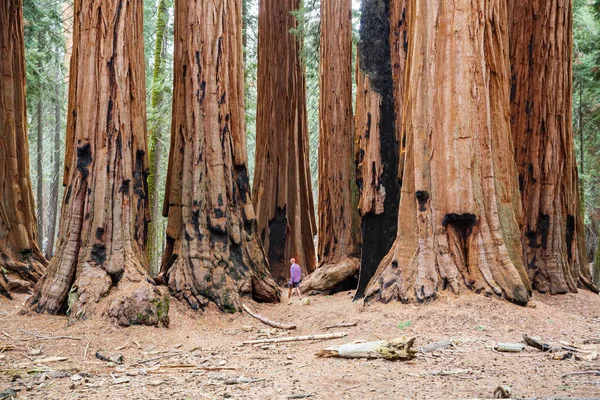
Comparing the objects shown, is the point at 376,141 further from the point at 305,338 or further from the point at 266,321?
the point at 305,338

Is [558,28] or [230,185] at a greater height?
[558,28]

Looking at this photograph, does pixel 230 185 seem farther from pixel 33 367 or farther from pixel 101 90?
pixel 33 367

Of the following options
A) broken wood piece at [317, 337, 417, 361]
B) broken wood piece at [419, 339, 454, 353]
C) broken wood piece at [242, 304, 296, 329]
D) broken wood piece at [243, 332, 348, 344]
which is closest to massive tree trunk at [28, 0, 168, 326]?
broken wood piece at [243, 332, 348, 344]

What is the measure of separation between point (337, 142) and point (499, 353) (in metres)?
7.19

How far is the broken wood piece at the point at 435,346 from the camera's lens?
4957 mm

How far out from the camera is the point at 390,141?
346 inches

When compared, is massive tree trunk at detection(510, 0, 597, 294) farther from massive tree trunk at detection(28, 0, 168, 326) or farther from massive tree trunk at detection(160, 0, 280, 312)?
massive tree trunk at detection(28, 0, 168, 326)

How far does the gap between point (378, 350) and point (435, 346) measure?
0.58m

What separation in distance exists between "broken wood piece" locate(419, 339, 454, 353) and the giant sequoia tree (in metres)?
3.42

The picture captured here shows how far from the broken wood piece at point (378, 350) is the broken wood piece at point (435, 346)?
0.23 meters

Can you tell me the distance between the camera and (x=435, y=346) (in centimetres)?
504

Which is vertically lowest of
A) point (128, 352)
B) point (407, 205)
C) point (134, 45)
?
point (128, 352)

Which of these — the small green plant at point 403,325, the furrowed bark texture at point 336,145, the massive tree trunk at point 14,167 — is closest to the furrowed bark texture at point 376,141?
the furrowed bark texture at point 336,145

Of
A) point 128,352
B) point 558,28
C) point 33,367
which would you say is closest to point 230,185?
point 128,352
